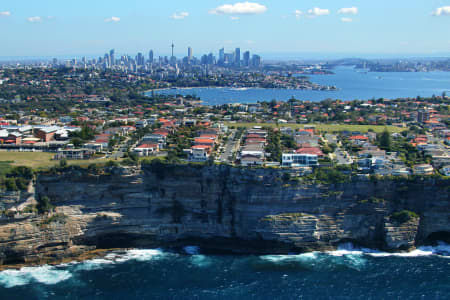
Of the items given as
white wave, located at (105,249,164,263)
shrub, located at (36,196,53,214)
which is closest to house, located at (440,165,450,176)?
white wave, located at (105,249,164,263)

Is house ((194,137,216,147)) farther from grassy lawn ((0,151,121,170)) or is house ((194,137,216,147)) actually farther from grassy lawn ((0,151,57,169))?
grassy lawn ((0,151,57,169))

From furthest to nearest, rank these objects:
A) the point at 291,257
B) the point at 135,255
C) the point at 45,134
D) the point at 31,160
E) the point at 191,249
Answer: the point at 45,134
the point at 31,160
the point at 191,249
the point at 135,255
the point at 291,257

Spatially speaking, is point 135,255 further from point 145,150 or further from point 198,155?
point 145,150

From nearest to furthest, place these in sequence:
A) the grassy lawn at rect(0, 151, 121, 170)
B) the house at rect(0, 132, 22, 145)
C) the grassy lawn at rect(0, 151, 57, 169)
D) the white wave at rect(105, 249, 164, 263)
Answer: the white wave at rect(105, 249, 164, 263), the grassy lawn at rect(0, 151, 121, 170), the grassy lawn at rect(0, 151, 57, 169), the house at rect(0, 132, 22, 145)

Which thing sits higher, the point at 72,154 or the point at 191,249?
the point at 72,154

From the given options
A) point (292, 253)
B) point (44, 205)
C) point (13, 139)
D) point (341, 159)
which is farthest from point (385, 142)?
point (13, 139)

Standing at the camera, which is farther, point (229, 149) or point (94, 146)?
point (229, 149)

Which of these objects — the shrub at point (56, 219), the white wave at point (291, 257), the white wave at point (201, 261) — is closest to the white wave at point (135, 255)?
the white wave at point (201, 261)

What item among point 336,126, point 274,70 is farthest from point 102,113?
point 274,70
